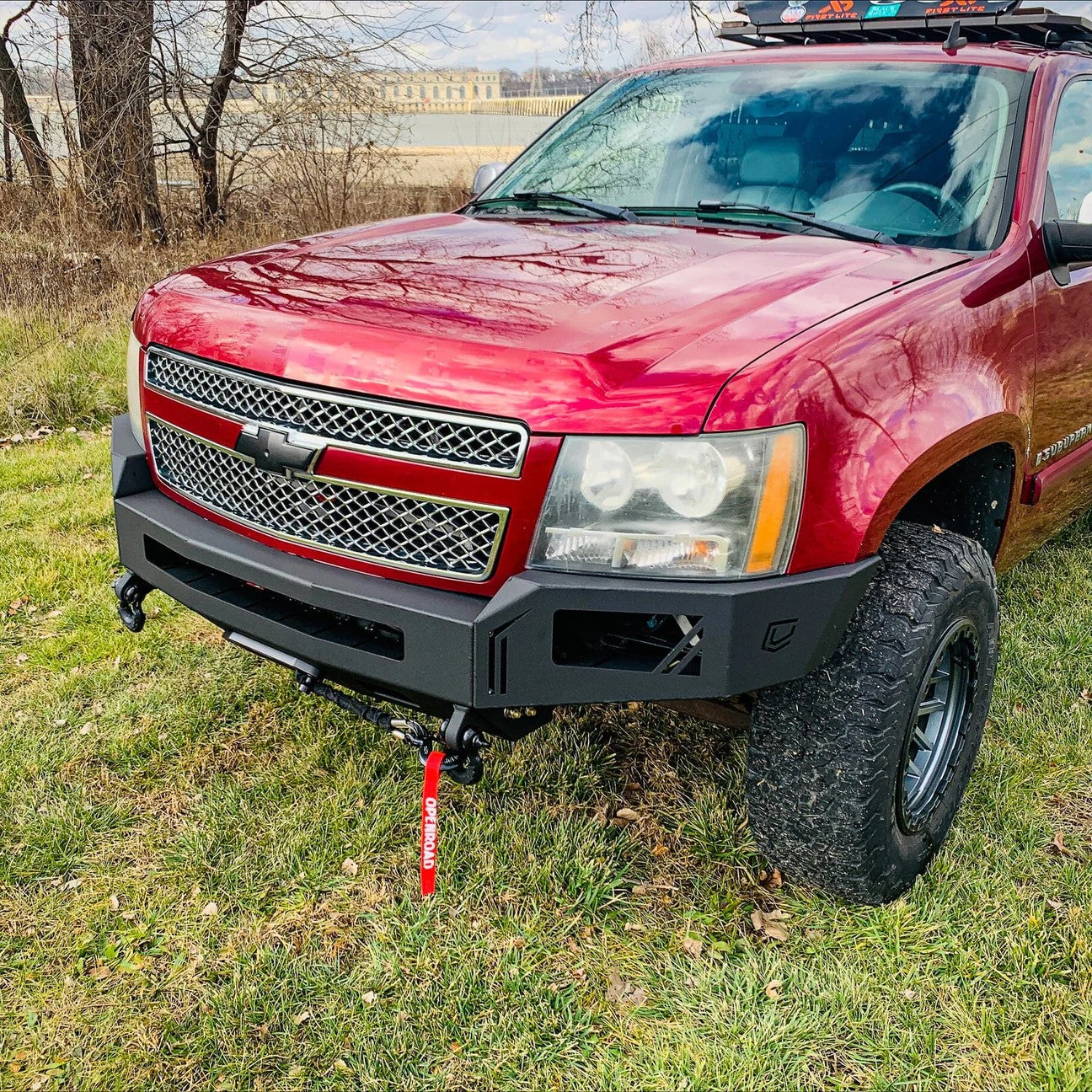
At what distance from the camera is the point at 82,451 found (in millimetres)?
5828

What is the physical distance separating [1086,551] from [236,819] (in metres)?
3.60

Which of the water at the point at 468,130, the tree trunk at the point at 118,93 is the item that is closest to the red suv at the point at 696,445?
the tree trunk at the point at 118,93

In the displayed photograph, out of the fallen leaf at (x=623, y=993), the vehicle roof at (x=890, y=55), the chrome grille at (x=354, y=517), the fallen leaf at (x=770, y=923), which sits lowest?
the fallen leaf at (x=623, y=993)

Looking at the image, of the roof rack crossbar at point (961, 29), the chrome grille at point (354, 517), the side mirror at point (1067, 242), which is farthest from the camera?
the roof rack crossbar at point (961, 29)

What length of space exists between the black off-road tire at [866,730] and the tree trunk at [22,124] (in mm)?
9030

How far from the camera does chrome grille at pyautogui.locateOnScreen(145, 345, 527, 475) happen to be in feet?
6.21

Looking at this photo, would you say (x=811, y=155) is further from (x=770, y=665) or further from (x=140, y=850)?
(x=140, y=850)

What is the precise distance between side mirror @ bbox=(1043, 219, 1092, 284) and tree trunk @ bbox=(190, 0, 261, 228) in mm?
8773

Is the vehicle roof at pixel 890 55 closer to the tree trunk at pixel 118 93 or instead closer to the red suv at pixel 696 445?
the red suv at pixel 696 445

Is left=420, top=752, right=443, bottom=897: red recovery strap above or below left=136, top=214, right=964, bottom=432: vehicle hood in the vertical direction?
below

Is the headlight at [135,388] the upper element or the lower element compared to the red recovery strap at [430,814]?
upper

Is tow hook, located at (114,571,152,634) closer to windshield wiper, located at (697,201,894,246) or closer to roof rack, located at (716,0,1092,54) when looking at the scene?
windshield wiper, located at (697,201,894,246)

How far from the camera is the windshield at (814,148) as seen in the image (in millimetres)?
2781

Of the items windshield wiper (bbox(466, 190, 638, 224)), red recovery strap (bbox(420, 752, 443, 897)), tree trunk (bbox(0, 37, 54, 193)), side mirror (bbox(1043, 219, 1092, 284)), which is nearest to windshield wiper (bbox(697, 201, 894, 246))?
windshield wiper (bbox(466, 190, 638, 224))
